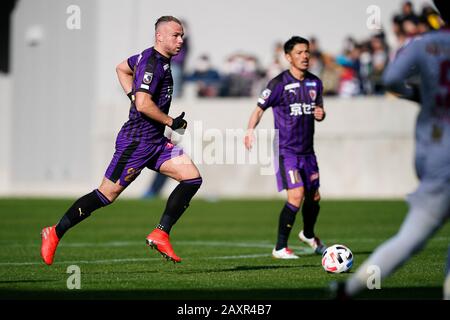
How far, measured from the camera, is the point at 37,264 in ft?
34.2

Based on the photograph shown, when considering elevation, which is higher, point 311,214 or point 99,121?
point 99,121

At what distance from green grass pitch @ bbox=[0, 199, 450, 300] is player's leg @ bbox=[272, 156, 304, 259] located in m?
0.29

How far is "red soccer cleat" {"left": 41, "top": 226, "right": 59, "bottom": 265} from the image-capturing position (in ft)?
31.2

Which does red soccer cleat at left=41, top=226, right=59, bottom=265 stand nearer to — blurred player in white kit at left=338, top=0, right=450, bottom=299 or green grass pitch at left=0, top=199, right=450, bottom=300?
green grass pitch at left=0, top=199, right=450, bottom=300

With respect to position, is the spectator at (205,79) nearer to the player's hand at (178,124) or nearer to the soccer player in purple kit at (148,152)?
the soccer player in purple kit at (148,152)

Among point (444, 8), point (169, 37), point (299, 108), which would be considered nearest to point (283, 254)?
point (299, 108)

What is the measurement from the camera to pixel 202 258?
11.1 metres

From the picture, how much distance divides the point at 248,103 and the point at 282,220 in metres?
15.2

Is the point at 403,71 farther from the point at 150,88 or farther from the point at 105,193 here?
the point at 105,193

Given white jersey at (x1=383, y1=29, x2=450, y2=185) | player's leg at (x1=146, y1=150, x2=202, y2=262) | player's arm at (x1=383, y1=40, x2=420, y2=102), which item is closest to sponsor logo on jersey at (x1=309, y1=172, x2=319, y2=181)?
player's leg at (x1=146, y1=150, x2=202, y2=262)

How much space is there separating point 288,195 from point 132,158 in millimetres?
2480

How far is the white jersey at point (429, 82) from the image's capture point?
6.10 m
